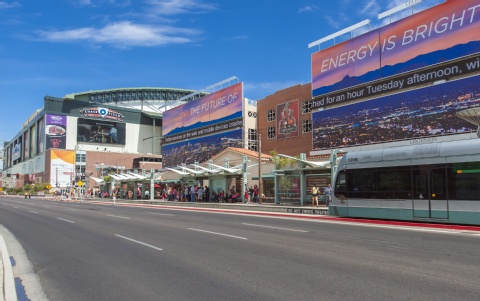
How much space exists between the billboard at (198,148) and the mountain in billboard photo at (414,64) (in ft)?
65.4

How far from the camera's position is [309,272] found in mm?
7402

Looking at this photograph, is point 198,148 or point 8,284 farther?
point 198,148

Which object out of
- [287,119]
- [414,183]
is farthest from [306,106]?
[414,183]

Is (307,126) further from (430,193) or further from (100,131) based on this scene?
(100,131)

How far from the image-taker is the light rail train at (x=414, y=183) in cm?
1497

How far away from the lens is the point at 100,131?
11250 centimetres

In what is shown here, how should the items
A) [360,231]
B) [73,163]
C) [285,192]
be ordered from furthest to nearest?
[73,163]
[285,192]
[360,231]

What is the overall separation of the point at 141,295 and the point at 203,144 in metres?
65.1

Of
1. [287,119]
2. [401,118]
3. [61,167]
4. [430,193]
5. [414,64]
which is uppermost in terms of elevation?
[414,64]

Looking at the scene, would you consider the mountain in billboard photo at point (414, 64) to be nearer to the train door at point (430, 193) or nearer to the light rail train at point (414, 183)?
the light rail train at point (414, 183)

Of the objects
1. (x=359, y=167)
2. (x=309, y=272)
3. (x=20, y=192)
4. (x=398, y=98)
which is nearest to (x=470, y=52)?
(x=398, y=98)

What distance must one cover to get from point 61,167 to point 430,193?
10122 cm

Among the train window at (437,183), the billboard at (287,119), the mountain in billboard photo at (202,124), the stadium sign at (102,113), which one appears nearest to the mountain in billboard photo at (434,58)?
the billboard at (287,119)

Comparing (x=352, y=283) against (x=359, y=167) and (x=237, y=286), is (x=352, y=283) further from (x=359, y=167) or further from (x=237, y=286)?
(x=359, y=167)
